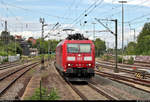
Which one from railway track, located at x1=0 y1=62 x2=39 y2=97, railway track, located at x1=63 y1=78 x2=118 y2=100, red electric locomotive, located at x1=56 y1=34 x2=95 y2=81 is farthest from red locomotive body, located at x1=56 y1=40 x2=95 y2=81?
railway track, located at x1=0 y1=62 x2=39 y2=97

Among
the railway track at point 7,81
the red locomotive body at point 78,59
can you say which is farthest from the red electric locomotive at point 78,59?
the railway track at point 7,81

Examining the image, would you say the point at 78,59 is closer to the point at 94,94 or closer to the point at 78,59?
the point at 78,59

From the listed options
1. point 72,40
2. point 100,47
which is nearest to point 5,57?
point 72,40

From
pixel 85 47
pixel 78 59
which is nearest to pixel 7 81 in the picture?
pixel 78 59

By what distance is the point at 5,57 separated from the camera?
60500 millimetres

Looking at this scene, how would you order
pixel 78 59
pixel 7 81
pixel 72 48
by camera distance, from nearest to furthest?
pixel 78 59
pixel 72 48
pixel 7 81

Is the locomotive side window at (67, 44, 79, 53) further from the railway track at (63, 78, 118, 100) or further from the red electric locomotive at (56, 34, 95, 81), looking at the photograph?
the railway track at (63, 78, 118, 100)

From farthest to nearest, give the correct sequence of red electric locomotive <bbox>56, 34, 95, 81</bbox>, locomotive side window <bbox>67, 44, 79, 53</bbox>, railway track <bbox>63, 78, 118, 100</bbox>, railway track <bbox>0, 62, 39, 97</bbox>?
1. locomotive side window <bbox>67, 44, 79, 53</bbox>
2. red electric locomotive <bbox>56, 34, 95, 81</bbox>
3. railway track <bbox>0, 62, 39, 97</bbox>
4. railway track <bbox>63, 78, 118, 100</bbox>

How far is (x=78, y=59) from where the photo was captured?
17531 mm

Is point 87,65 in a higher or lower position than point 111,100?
higher

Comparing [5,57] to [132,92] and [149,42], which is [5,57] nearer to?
[149,42]

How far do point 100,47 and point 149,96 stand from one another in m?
105

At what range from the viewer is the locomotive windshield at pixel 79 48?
17.8 meters

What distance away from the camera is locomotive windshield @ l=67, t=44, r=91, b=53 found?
701 inches
